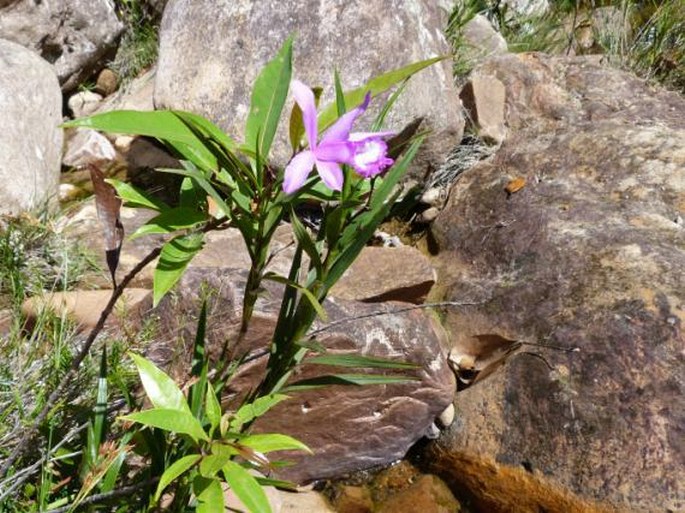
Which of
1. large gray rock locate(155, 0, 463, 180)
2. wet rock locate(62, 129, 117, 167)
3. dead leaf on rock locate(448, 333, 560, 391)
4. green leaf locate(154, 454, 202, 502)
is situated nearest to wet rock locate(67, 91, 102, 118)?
wet rock locate(62, 129, 117, 167)

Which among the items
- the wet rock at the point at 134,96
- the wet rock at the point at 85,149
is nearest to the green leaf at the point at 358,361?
the wet rock at the point at 85,149

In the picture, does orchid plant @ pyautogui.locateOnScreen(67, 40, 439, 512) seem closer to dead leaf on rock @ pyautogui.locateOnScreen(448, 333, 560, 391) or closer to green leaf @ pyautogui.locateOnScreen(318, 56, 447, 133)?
green leaf @ pyautogui.locateOnScreen(318, 56, 447, 133)

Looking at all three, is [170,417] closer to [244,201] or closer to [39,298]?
[244,201]

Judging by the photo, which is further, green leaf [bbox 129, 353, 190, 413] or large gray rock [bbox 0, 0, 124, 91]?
large gray rock [bbox 0, 0, 124, 91]

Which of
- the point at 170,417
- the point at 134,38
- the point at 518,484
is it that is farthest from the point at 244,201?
the point at 134,38

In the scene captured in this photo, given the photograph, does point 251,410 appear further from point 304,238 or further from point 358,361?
point 304,238

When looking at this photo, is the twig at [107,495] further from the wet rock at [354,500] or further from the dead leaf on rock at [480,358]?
the dead leaf on rock at [480,358]
